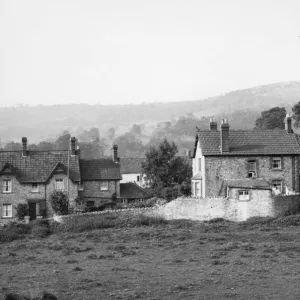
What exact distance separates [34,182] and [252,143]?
22767 mm

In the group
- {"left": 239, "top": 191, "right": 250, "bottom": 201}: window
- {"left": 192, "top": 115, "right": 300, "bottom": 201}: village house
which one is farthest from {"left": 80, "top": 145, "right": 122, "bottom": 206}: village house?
{"left": 239, "top": 191, "right": 250, "bottom": 201}: window

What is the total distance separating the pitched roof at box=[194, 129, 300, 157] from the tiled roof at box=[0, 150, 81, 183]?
48.5 ft

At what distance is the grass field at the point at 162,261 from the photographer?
115 feet

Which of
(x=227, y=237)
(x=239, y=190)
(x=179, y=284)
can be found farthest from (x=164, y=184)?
(x=179, y=284)

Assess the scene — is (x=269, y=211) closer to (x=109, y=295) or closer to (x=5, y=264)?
(x=5, y=264)

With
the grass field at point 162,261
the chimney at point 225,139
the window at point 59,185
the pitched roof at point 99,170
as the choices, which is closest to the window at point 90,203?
the pitched roof at point 99,170

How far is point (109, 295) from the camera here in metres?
33.8

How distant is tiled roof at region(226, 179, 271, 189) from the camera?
6165 cm

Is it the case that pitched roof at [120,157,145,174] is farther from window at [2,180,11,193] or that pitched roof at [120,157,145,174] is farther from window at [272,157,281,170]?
window at [272,157,281,170]

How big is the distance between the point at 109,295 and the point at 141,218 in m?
30.3

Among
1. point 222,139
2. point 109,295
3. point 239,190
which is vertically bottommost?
point 109,295

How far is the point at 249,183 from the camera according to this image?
207 ft

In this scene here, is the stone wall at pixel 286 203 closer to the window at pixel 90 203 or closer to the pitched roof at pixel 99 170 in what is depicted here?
the pitched roof at pixel 99 170

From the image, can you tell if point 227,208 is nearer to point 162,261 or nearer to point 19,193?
point 162,261
